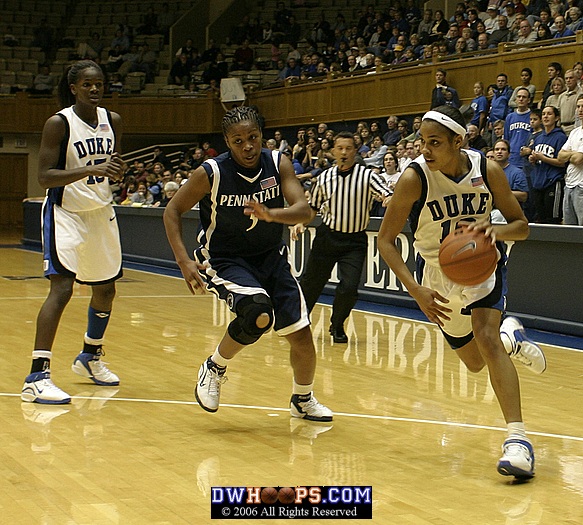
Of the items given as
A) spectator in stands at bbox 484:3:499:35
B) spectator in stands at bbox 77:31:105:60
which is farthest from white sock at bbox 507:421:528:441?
spectator in stands at bbox 77:31:105:60

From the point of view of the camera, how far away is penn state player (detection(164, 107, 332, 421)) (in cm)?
550

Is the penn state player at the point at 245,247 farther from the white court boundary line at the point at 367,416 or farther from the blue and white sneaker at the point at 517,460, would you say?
the blue and white sneaker at the point at 517,460

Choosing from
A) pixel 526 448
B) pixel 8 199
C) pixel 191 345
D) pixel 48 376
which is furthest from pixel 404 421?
pixel 8 199

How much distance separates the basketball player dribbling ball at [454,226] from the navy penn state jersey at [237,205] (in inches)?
37.6

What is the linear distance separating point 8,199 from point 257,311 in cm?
2768

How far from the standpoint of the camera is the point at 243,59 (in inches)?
1101

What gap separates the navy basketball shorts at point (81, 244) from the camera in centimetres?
637

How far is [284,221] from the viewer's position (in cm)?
516

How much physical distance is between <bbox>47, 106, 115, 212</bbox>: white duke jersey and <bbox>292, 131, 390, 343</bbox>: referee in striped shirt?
3.10 metres

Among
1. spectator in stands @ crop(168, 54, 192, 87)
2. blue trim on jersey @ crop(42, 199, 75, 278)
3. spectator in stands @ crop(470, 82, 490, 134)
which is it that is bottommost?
blue trim on jersey @ crop(42, 199, 75, 278)

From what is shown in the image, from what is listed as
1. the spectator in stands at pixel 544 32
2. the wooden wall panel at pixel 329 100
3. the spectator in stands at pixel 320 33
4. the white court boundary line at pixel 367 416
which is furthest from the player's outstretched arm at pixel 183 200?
the spectator in stands at pixel 320 33

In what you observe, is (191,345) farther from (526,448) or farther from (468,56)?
(468,56)

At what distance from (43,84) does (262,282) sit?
2519cm

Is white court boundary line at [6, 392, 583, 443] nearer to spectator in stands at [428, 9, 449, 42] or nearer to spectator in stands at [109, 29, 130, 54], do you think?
spectator in stands at [428, 9, 449, 42]
